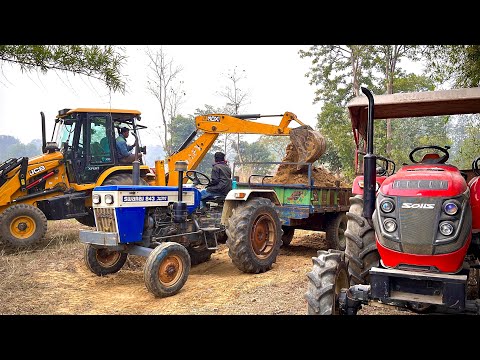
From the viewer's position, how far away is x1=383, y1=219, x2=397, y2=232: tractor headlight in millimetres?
3353

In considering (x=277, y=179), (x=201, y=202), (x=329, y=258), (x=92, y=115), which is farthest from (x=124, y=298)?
(x=92, y=115)

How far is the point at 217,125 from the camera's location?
8641 millimetres

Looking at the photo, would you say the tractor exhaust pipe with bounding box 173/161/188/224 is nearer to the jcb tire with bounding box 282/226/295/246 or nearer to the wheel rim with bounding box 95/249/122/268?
the wheel rim with bounding box 95/249/122/268

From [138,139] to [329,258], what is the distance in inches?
250

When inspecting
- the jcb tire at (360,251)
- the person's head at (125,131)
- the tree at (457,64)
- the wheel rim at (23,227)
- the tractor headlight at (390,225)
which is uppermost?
the tree at (457,64)

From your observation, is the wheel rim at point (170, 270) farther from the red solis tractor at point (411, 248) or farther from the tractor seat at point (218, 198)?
the red solis tractor at point (411, 248)

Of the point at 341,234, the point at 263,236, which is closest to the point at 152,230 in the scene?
the point at 263,236

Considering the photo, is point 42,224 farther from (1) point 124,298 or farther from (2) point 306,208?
(2) point 306,208

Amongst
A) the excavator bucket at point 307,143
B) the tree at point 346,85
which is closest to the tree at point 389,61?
the tree at point 346,85

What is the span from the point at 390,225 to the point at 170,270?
2.88m

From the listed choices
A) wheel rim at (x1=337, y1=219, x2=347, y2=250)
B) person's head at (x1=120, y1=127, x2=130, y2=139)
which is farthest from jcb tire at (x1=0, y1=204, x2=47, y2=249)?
wheel rim at (x1=337, y1=219, x2=347, y2=250)

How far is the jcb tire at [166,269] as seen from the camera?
5.08 metres

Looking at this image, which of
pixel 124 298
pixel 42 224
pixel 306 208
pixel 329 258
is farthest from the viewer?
pixel 42 224

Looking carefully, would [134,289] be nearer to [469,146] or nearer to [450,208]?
[450,208]
